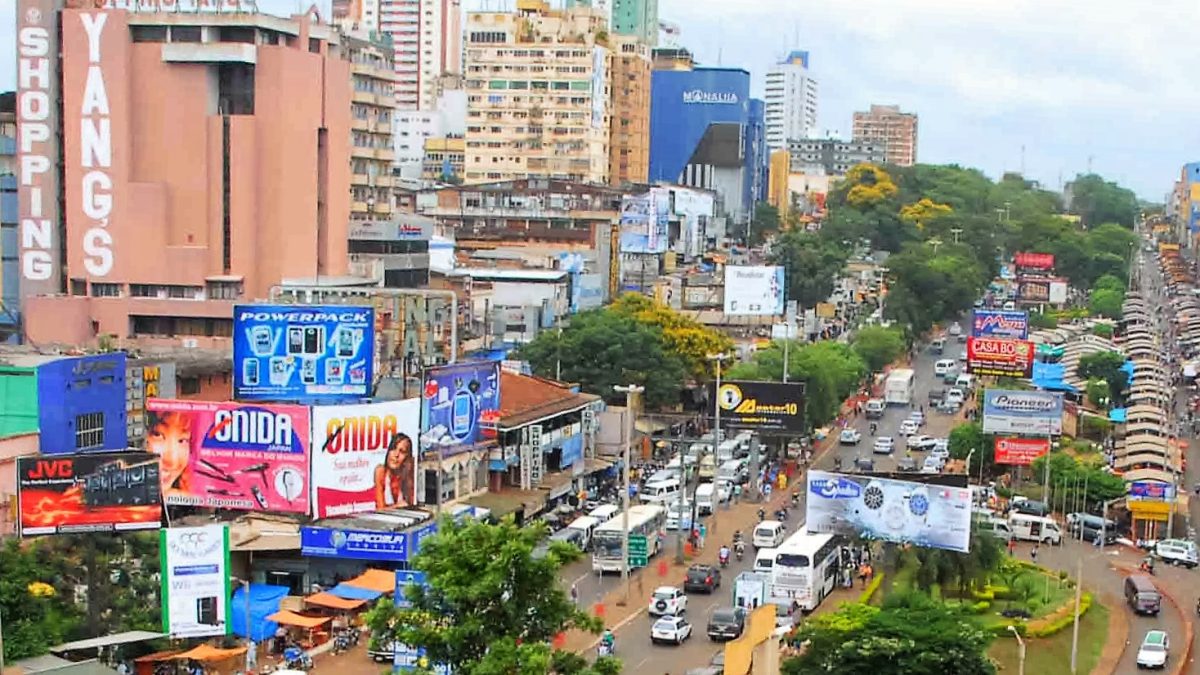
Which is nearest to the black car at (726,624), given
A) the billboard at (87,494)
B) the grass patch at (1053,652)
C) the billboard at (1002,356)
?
the grass patch at (1053,652)

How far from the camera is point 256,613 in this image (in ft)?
115

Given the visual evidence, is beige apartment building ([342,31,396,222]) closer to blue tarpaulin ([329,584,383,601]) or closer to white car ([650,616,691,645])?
blue tarpaulin ([329,584,383,601])

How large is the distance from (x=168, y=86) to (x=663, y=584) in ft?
87.5

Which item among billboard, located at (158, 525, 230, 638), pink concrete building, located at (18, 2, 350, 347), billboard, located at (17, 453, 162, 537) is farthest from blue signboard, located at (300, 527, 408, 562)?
pink concrete building, located at (18, 2, 350, 347)

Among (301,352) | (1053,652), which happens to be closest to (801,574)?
(1053,652)

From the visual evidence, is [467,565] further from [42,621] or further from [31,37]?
[31,37]

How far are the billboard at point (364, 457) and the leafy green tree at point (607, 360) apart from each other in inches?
817

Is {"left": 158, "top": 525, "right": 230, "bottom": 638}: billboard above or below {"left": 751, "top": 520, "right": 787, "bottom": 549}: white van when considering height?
above

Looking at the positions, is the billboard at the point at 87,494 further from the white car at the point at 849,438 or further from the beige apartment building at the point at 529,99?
the beige apartment building at the point at 529,99

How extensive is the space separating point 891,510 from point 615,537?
21.0 feet

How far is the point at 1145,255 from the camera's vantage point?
17462 cm

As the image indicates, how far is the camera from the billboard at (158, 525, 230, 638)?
105 feet

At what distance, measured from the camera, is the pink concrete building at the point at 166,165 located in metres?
57.3

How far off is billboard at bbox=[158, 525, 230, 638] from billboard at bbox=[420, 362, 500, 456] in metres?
11.3
